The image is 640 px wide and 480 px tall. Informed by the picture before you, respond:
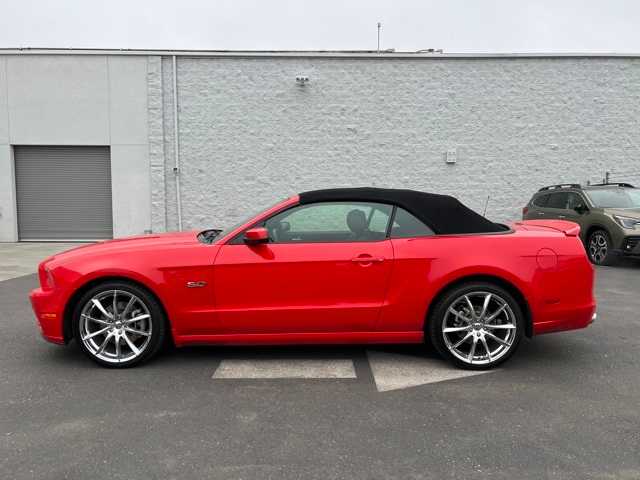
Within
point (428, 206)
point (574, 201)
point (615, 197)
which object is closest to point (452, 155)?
point (574, 201)

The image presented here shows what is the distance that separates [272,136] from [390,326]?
11250mm


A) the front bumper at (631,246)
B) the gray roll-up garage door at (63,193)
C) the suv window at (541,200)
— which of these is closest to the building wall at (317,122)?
the gray roll-up garage door at (63,193)

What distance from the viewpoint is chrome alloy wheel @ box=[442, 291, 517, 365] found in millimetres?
4082

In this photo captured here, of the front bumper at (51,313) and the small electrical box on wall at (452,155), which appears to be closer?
the front bumper at (51,313)

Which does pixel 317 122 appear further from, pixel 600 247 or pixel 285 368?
pixel 285 368

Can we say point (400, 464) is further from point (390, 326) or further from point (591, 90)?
point (591, 90)

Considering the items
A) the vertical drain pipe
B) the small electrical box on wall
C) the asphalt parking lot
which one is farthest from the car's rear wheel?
the vertical drain pipe

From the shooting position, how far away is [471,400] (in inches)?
139

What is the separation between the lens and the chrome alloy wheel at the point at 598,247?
9945 mm

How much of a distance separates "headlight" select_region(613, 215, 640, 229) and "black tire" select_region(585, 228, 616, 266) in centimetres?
32

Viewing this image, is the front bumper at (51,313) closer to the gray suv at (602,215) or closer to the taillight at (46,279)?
the taillight at (46,279)

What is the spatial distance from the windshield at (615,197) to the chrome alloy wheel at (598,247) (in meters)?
0.62

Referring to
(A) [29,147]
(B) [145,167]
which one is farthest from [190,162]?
(A) [29,147]

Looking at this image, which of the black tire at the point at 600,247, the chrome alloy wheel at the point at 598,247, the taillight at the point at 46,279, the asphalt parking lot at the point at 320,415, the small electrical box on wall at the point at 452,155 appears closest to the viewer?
the asphalt parking lot at the point at 320,415
